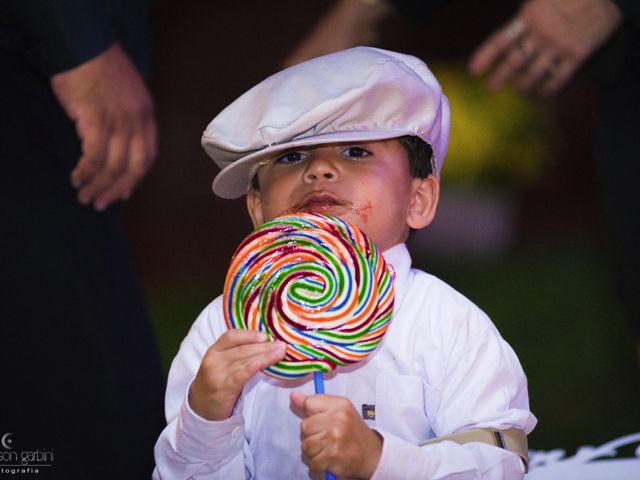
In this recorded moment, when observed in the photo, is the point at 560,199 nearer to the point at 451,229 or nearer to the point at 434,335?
the point at 451,229

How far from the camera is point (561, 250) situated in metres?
3.95

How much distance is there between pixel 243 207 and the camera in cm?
393

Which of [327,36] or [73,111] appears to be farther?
[327,36]

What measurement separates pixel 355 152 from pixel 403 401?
0.45m

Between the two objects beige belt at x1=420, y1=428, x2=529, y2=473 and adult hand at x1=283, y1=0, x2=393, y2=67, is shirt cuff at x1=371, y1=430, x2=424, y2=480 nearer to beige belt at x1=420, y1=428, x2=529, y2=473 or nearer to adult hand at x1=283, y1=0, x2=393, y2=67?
beige belt at x1=420, y1=428, x2=529, y2=473

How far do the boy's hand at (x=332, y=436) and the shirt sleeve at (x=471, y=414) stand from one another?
0.05 metres

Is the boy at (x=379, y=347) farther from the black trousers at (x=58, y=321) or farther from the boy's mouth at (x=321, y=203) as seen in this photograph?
the black trousers at (x=58, y=321)

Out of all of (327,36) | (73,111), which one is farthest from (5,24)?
(327,36)

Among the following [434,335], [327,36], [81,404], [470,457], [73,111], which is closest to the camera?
[470,457]

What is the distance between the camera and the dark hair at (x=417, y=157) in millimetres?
1789

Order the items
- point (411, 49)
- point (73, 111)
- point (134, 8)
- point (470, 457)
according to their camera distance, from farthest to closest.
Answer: point (411, 49) < point (134, 8) < point (73, 111) < point (470, 457)

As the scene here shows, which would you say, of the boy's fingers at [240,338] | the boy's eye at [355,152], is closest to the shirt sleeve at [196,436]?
the boy's fingers at [240,338]

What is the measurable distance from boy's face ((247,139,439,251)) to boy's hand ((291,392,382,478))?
386mm

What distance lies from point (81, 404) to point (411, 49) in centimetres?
231
